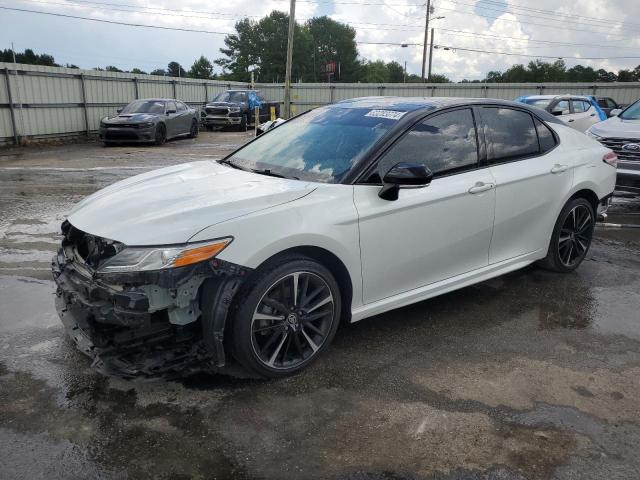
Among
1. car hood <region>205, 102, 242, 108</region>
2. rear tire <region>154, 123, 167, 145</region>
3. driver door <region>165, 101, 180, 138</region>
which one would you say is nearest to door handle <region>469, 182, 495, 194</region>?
rear tire <region>154, 123, 167, 145</region>

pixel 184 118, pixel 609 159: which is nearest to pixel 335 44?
pixel 184 118

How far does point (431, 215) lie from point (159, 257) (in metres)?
1.88

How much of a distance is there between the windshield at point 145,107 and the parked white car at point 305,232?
15179 millimetres

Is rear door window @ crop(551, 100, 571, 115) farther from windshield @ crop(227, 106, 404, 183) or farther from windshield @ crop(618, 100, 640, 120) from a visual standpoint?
windshield @ crop(227, 106, 404, 183)

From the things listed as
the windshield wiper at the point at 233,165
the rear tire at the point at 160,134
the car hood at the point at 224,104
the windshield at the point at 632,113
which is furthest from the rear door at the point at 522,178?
the car hood at the point at 224,104

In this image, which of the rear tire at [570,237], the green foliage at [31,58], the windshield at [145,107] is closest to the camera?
the rear tire at [570,237]

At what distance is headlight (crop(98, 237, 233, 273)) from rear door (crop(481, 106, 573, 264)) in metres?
2.39

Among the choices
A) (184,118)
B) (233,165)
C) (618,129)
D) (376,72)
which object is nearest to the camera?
(233,165)

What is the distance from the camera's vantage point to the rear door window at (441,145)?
12.3ft

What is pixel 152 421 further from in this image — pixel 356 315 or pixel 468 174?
pixel 468 174

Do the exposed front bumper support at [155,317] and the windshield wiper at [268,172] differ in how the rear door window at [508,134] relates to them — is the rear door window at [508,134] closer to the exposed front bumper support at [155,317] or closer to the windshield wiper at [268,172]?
the windshield wiper at [268,172]

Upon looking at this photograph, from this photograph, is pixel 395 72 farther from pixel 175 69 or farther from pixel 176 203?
pixel 176 203

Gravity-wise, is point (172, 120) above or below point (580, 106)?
below

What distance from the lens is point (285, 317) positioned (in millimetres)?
3232
